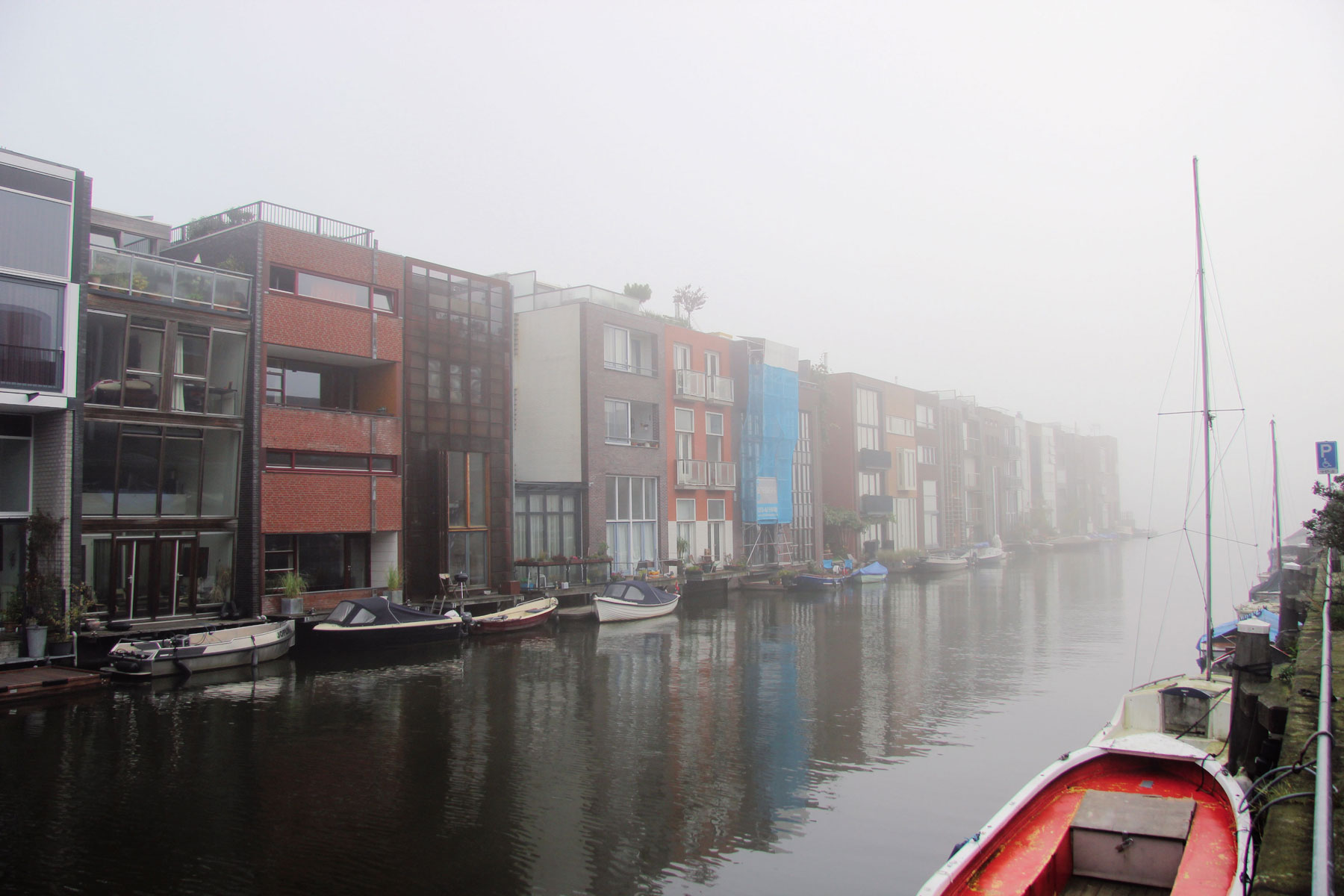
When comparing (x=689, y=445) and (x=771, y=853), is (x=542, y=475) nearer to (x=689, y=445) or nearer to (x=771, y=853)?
(x=689, y=445)

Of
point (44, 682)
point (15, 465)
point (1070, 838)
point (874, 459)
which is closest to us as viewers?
point (1070, 838)

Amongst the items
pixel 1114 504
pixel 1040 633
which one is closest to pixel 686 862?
pixel 1040 633

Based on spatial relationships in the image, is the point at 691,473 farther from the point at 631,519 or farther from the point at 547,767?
the point at 547,767

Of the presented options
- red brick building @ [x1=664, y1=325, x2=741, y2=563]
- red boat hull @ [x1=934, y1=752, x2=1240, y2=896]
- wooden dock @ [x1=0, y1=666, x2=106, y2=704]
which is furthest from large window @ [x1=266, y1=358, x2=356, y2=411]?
red boat hull @ [x1=934, y1=752, x2=1240, y2=896]

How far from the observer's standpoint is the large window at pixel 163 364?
24.8 meters

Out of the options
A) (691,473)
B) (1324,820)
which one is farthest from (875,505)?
(1324,820)

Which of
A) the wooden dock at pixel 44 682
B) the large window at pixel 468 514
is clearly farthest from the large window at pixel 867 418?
the wooden dock at pixel 44 682

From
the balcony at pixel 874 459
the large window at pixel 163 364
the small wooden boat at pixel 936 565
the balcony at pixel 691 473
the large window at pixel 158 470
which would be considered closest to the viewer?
the large window at pixel 158 470

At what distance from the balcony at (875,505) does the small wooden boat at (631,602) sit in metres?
33.4

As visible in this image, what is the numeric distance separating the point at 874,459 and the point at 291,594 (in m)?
49.3

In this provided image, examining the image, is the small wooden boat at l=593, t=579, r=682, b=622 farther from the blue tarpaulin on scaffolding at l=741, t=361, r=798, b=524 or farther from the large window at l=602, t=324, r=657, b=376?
the blue tarpaulin on scaffolding at l=741, t=361, r=798, b=524

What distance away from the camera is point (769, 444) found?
5338 centimetres

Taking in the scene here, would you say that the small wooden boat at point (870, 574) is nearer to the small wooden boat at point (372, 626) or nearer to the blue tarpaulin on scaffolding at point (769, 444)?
the blue tarpaulin on scaffolding at point (769, 444)

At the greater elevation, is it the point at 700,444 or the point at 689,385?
the point at 689,385
